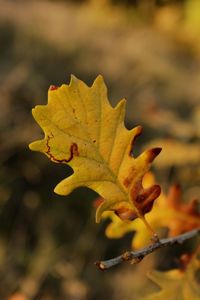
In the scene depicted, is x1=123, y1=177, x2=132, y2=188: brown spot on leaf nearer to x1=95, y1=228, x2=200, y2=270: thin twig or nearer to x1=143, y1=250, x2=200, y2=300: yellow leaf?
x1=95, y1=228, x2=200, y2=270: thin twig

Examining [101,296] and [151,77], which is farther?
[151,77]

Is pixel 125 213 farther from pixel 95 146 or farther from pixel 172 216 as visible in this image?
pixel 172 216

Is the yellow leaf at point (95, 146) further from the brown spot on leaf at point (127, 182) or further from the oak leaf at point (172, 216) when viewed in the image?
the oak leaf at point (172, 216)

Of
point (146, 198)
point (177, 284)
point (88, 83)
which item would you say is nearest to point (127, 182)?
point (146, 198)

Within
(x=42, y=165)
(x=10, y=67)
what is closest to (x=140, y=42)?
(x=10, y=67)

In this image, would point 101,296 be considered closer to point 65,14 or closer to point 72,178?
point 72,178

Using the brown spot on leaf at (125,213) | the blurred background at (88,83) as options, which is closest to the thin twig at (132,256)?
the brown spot on leaf at (125,213)
